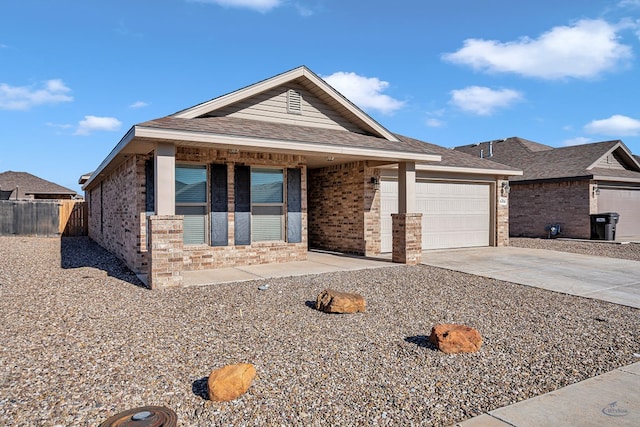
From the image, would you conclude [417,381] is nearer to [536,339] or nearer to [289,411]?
[289,411]

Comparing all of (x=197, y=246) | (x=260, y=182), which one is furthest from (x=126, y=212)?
(x=260, y=182)

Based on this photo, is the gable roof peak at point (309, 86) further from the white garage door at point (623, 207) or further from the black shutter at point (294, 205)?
the white garage door at point (623, 207)

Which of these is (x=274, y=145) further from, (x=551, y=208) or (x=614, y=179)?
(x=614, y=179)

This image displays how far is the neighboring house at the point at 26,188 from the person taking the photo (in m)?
30.0

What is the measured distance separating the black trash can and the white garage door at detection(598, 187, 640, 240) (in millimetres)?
1256

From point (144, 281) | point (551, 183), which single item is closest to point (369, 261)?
point (144, 281)

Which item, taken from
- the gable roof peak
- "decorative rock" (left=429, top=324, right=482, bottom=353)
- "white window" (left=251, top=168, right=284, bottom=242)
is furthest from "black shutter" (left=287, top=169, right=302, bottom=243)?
"decorative rock" (left=429, top=324, right=482, bottom=353)

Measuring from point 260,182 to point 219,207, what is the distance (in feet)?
4.05

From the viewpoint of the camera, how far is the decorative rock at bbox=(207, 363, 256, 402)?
342 cm

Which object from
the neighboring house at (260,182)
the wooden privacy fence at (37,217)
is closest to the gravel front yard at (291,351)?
the neighboring house at (260,182)

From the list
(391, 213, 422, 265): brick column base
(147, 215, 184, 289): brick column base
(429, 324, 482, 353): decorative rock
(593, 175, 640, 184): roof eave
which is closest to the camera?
(429, 324, 482, 353): decorative rock

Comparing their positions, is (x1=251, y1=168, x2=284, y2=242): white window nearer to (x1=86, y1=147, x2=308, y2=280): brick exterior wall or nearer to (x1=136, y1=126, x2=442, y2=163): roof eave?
(x1=86, y1=147, x2=308, y2=280): brick exterior wall

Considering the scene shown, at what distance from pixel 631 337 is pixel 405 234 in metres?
5.62

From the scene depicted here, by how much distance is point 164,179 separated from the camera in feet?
24.6
